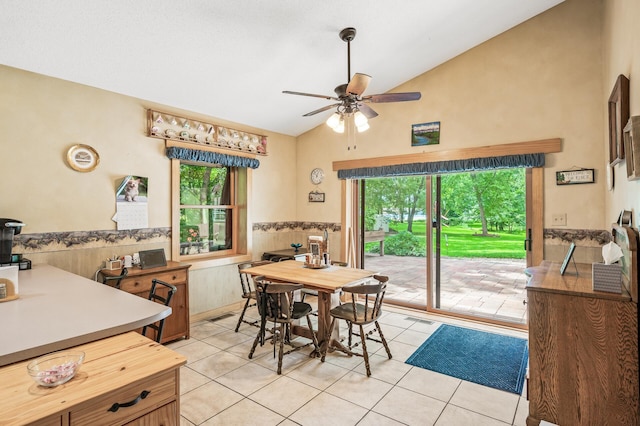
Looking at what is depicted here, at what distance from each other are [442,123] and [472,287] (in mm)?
2310

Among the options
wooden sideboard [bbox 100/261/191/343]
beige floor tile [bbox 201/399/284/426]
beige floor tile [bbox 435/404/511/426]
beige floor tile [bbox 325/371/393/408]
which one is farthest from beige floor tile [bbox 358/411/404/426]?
wooden sideboard [bbox 100/261/191/343]

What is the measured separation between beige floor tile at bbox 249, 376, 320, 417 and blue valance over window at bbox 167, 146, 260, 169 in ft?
8.96

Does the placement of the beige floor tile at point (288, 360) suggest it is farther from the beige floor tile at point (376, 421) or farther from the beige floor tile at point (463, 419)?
the beige floor tile at point (463, 419)

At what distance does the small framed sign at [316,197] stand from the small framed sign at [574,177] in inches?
120

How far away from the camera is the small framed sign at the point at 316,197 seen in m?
5.31

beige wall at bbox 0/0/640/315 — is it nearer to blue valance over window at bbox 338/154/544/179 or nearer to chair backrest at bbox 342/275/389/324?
blue valance over window at bbox 338/154/544/179

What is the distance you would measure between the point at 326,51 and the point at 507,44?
208 centimetres

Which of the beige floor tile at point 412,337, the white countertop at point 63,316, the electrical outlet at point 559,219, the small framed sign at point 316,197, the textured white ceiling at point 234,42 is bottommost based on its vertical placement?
the beige floor tile at point 412,337

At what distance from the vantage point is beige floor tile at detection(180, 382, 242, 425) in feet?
7.59

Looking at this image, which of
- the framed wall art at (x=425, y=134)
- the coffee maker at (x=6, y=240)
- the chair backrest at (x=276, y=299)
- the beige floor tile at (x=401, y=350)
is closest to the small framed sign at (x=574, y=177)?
the framed wall art at (x=425, y=134)

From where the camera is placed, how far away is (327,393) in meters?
2.58

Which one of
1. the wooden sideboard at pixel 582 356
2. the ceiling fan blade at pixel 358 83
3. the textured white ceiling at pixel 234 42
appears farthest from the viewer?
the textured white ceiling at pixel 234 42

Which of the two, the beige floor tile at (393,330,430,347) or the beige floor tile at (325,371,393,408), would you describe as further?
the beige floor tile at (393,330,430,347)

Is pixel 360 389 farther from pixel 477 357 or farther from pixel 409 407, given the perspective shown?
pixel 477 357
